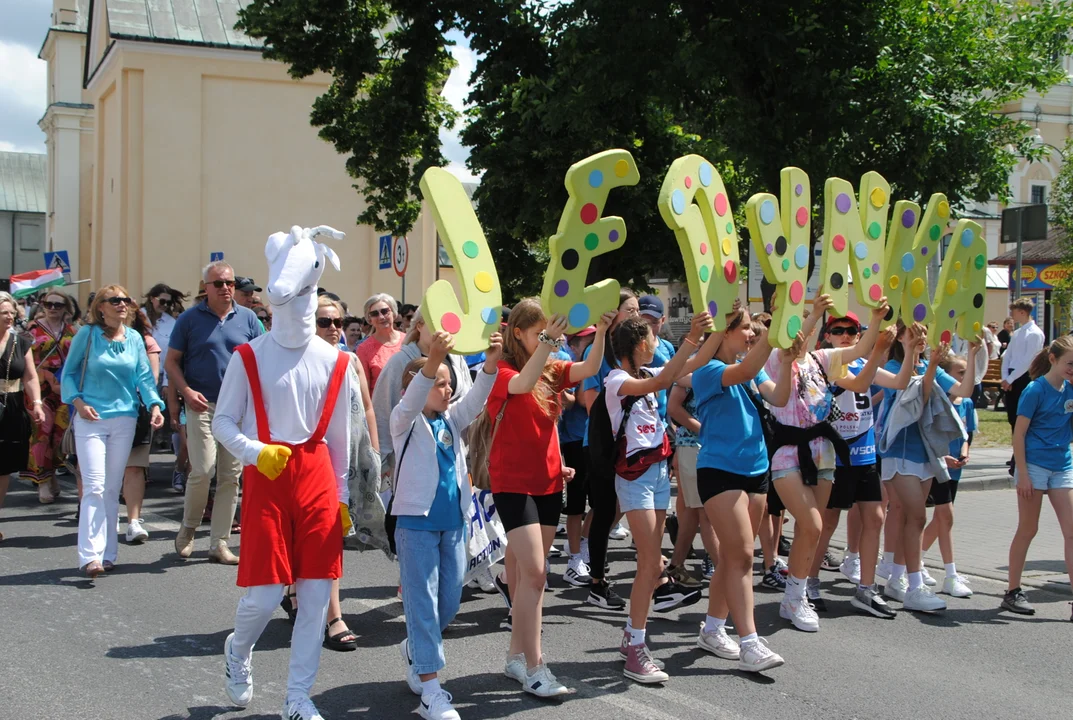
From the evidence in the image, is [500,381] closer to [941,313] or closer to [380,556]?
[941,313]

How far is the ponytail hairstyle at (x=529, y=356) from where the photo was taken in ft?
17.7

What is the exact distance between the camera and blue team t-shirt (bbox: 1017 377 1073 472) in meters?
7.03

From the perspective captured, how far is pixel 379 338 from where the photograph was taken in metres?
8.64

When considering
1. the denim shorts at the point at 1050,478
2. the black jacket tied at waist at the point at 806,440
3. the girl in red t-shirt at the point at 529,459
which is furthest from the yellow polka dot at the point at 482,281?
the denim shorts at the point at 1050,478

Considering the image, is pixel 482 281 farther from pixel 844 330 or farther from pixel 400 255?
pixel 400 255

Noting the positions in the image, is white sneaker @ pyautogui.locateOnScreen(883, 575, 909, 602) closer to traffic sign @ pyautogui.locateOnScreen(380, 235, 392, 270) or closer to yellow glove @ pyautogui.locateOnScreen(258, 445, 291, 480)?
yellow glove @ pyautogui.locateOnScreen(258, 445, 291, 480)

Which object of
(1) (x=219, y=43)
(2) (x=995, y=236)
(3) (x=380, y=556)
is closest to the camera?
(3) (x=380, y=556)

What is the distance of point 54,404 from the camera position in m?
10.7

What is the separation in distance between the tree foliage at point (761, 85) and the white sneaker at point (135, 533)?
678cm

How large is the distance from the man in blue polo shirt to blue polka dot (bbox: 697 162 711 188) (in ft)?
13.2

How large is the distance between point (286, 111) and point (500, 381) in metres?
26.7

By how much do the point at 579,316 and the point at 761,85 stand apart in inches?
322

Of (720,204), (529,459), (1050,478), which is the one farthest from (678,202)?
(1050,478)

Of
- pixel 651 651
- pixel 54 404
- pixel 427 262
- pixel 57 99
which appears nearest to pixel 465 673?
pixel 651 651
